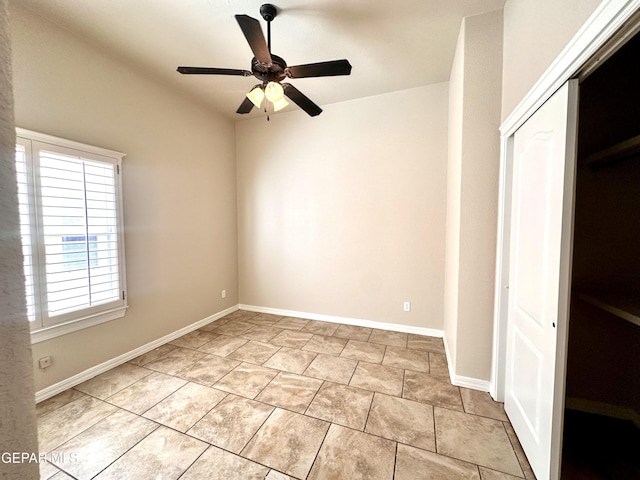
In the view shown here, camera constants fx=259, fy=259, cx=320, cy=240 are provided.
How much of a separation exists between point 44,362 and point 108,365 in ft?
1.70

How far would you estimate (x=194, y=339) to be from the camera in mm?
3188

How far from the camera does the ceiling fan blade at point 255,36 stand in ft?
5.01

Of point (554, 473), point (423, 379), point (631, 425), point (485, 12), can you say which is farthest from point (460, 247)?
point (485, 12)

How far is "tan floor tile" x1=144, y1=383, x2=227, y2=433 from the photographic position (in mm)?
1862

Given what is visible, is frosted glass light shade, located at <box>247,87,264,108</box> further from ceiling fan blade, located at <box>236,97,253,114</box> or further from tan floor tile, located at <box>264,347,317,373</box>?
tan floor tile, located at <box>264,347,317,373</box>

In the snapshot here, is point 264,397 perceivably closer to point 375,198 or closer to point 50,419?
point 50,419

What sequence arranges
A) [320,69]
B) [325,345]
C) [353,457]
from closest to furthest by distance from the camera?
[353,457] < [320,69] < [325,345]

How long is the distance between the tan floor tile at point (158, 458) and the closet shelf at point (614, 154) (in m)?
2.98

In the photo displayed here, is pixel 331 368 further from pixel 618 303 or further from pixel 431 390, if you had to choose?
pixel 618 303

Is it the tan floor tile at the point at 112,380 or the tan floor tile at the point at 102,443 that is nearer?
the tan floor tile at the point at 102,443

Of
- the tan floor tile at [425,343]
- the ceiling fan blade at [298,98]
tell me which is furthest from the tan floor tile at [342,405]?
the ceiling fan blade at [298,98]

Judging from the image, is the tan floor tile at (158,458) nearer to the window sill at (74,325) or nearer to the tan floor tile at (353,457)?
the tan floor tile at (353,457)

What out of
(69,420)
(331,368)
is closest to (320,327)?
(331,368)

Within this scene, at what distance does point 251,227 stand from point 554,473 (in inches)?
153
